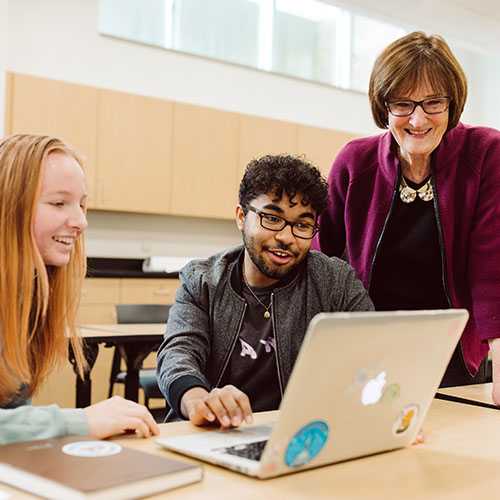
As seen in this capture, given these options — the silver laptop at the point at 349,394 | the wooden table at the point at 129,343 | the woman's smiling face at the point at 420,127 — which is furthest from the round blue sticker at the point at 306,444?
the wooden table at the point at 129,343

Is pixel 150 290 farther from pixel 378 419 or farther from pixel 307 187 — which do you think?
pixel 378 419

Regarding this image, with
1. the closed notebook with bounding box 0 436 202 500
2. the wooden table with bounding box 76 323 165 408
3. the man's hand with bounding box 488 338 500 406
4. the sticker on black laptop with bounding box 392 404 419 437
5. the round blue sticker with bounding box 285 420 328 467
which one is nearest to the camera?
the closed notebook with bounding box 0 436 202 500

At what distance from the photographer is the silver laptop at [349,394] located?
0.78 meters

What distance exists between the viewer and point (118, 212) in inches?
199

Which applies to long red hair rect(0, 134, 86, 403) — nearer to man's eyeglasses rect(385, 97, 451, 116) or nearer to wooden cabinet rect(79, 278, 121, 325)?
man's eyeglasses rect(385, 97, 451, 116)

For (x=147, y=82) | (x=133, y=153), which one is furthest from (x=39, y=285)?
(x=147, y=82)

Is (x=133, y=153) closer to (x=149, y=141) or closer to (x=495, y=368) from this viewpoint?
(x=149, y=141)

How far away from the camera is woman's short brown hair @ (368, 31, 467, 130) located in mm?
1556

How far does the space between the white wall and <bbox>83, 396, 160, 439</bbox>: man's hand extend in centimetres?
363

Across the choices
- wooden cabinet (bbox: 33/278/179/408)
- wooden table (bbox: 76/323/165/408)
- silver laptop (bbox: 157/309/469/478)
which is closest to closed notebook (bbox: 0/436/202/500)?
silver laptop (bbox: 157/309/469/478)

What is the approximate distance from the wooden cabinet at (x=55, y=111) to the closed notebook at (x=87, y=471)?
3561 mm

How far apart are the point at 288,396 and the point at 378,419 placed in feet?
0.75

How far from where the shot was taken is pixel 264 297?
1572 millimetres

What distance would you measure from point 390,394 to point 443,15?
14.2ft
